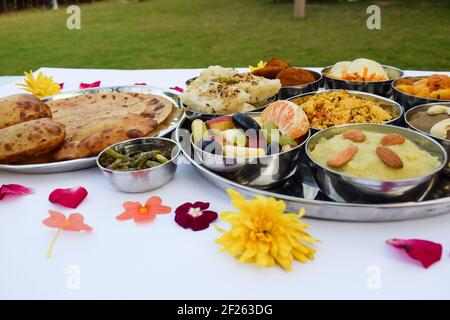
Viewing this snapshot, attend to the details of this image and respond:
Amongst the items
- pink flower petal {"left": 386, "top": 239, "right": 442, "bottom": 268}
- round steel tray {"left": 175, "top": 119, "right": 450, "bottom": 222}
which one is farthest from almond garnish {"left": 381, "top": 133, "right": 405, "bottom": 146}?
pink flower petal {"left": 386, "top": 239, "right": 442, "bottom": 268}

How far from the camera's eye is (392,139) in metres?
1.29

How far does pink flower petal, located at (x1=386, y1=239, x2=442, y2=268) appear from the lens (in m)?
1.04

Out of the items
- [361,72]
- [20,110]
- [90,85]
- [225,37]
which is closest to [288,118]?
[361,72]

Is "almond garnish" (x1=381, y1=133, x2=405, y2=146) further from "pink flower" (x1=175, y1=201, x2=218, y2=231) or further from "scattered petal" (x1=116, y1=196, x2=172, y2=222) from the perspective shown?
"scattered petal" (x1=116, y1=196, x2=172, y2=222)

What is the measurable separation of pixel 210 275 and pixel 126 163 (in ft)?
1.78

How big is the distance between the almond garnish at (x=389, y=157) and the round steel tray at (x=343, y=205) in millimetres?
110

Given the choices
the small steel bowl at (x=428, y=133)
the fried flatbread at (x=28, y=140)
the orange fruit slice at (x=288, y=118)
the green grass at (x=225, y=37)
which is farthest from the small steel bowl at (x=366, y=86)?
the green grass at (x=225, y=37)

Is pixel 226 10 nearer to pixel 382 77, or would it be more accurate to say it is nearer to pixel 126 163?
pixel 382 77

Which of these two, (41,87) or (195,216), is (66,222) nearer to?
(195,216)

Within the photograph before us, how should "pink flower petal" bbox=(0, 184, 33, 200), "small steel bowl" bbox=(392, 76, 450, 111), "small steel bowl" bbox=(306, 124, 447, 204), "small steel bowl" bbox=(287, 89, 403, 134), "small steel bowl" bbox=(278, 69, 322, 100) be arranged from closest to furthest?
"small steel bowl" bbox=(306, 124, 447, 204), "pink flower petal" bbox=(0, 184, 33, 200), "small steel bowl" bbox=(287, 89, 403, 134), "small steel bowl" bbox=(392, 76, 450, 111), "small steel bowl" bbox=(278, 69, 322, 100)

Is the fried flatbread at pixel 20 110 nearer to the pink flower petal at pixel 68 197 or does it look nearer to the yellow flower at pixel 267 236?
the pink flower petal at pixel 68 197

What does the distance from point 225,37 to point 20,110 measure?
6.33 m

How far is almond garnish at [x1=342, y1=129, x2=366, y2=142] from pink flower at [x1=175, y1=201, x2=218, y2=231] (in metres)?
0.48

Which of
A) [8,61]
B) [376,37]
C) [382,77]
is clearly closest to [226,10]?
[376,37]
